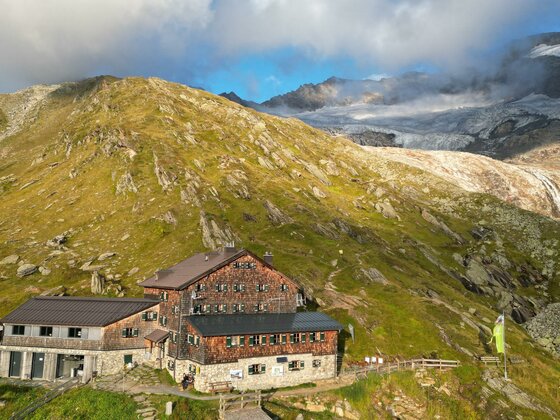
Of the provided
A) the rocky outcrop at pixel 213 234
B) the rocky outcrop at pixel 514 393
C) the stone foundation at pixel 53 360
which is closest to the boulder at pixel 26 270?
the rocky outcrop at pixel 213 234

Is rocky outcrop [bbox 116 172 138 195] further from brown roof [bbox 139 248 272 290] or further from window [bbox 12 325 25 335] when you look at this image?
window [bbox 12 325 25 335]

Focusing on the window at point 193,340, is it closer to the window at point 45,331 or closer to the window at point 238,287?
the window at point 238,287

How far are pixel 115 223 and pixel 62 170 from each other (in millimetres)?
64455

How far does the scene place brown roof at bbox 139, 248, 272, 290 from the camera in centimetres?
6619

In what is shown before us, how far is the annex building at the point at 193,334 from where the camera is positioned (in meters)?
59.2

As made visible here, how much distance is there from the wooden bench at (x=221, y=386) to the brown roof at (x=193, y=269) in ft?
48.0

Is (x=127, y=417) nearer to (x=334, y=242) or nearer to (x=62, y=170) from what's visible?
(x=334, y=242)

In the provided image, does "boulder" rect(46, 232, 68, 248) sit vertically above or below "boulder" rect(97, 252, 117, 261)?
above

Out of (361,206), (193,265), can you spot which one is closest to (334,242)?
(361,206)

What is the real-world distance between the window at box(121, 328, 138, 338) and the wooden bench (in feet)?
58.3

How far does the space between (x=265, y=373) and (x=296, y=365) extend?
4.94 m

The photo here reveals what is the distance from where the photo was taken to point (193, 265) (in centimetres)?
7475

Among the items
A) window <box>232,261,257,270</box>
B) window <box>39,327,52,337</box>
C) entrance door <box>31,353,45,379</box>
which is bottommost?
entrance door <box>31,353,45,379</box>

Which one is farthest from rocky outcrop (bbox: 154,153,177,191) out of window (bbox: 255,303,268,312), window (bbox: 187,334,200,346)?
window (bbox: 187,334,200,346)
